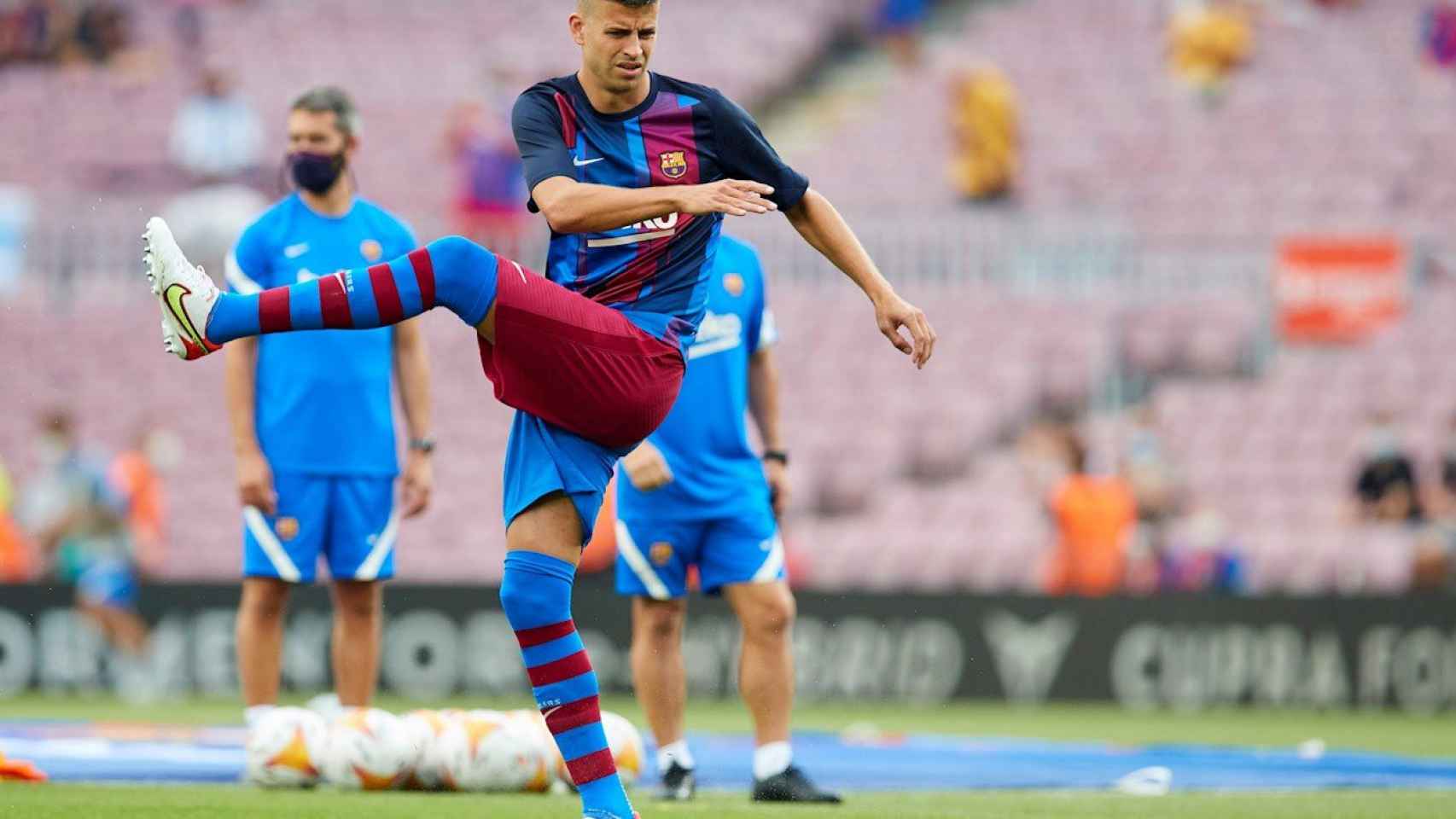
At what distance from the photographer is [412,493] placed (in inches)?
353

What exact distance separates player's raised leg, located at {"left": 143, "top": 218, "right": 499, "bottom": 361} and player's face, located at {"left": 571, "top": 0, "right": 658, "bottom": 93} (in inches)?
27.3

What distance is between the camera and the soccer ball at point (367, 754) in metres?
8.05

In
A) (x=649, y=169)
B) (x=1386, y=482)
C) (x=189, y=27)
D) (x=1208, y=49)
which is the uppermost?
(x=189, y=27)

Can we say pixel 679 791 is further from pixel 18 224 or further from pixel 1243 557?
pixel 18 224

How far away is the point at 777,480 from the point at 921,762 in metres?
2.13

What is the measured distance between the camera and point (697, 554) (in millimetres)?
8469

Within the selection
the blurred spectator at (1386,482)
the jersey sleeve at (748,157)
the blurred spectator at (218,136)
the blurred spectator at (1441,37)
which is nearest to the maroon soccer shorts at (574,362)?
the jersey sleeve at (748,157)

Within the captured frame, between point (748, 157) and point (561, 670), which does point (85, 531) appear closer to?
point (561, 670)

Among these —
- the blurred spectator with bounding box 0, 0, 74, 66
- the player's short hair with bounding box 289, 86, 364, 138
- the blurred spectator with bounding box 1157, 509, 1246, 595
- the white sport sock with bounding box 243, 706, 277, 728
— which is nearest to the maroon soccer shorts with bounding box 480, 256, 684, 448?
the white sport sock with bounding box 243, 706, 277, 728

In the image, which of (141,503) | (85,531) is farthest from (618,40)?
A: (141,503)

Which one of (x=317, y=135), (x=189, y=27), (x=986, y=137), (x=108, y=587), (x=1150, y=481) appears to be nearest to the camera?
(x=317, y=135)

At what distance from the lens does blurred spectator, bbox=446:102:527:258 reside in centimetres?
2098

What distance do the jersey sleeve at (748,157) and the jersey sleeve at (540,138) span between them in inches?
18.3

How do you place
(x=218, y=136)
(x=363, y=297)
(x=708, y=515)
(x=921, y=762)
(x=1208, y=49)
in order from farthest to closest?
(x=1208, y=49), (x=218, y=136), (x=921, y=762), (x=708, y=515), (x=363, y=297)
